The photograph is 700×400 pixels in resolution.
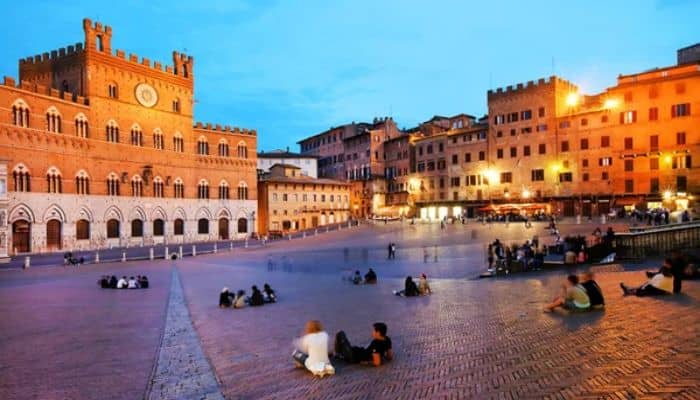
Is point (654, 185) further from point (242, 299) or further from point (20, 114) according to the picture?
point (20, 114)

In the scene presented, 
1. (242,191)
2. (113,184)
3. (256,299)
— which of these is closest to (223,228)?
(242,191)

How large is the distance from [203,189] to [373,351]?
180ft

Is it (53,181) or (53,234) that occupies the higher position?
(53,181)

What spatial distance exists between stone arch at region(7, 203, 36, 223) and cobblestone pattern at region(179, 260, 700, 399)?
111 feet

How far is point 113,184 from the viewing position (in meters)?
51.7

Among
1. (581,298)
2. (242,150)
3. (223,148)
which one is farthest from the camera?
(242,150)

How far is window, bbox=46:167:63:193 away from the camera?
45844 mm

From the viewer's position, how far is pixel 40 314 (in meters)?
16.7

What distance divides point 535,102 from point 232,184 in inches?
1590

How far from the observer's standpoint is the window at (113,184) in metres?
51.2

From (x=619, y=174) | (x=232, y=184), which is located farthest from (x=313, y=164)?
(x=619, y=174)

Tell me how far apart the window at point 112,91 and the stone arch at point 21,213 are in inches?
555

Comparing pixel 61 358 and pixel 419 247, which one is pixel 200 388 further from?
pixel 419 247

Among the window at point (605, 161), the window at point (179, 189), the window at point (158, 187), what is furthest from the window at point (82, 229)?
the window at point (605, 161)
